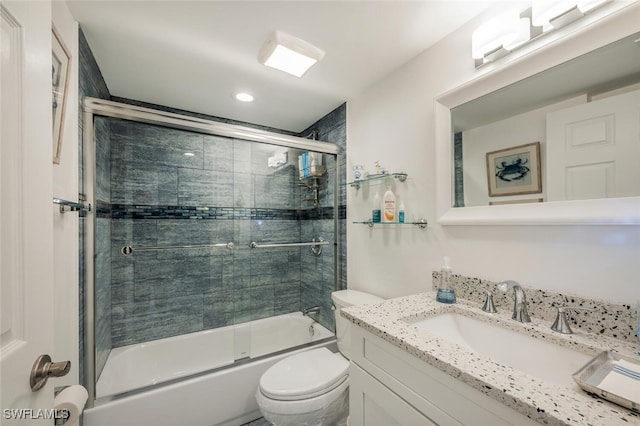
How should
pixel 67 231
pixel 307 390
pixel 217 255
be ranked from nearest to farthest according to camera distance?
pixel 67 231
pixel 307 390
pixel 217 255

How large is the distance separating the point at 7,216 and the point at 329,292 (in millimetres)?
1971

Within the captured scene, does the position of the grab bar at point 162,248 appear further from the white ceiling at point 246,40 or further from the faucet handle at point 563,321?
the faucet handle at point 563,321

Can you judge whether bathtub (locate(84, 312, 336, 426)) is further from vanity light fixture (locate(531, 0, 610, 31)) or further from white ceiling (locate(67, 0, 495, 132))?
vanity light fixture (locate(531, 0, 610, 31))

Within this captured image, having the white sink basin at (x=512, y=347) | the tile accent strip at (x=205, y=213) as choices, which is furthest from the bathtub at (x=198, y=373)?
the white sink basin at (x=512, y=347)

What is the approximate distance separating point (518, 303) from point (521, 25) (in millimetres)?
1081

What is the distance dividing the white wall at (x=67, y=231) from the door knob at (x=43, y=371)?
2.17 ft

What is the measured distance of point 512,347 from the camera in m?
0.88

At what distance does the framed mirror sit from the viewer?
78 centimetres

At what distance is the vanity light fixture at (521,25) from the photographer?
0.86 m

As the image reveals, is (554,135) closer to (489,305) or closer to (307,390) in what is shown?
(489,305)

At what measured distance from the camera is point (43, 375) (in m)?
0.55

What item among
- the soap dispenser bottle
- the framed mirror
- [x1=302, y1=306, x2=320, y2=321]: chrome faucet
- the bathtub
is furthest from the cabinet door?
[x1=302, y1=306, x2=320, y2=321]: chrome faucet

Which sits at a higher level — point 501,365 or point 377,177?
point 377,177

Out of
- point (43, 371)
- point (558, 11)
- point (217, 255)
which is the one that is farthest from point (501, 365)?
point (217, 255)
